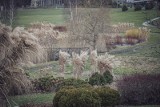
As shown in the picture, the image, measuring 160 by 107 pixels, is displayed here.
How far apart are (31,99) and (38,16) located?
363 centimetres

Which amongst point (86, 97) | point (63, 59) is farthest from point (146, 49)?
point (86, 97)

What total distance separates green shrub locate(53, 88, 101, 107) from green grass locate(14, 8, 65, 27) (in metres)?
4.63

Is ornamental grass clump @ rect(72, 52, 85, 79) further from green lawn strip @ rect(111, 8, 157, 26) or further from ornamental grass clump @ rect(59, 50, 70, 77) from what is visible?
green lawn strip @ rect(111, 8, 157, 26)

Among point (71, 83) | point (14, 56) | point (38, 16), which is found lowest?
point (71, 83)

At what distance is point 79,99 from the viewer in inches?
541

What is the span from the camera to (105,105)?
1439 centimetres

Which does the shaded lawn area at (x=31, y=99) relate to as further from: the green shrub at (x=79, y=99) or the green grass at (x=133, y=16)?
the green grass at (x=133, y=16)

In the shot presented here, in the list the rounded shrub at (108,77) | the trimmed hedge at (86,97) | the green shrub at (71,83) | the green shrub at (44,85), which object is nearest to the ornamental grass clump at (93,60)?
the rounded shrub at (108,77)

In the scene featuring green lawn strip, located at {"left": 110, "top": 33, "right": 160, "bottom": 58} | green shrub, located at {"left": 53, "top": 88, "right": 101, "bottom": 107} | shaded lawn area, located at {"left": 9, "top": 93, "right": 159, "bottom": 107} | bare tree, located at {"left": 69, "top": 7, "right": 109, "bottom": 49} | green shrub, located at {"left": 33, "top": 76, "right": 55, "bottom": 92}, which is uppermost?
bare tree, located at {"left": 69, "top": 7, "right": 109, "bottom": 49}

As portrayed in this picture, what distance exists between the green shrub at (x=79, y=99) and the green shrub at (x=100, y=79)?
2.60 m

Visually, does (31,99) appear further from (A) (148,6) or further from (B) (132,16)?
(A) (148,6)

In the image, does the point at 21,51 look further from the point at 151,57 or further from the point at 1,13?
the point at 151,57

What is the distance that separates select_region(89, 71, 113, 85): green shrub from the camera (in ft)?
54.6

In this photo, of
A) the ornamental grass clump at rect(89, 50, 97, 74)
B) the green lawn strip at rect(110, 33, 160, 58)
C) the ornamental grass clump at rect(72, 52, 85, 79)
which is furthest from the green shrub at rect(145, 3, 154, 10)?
the ornamental grass clump at rect(72, 52, 85, 79)
